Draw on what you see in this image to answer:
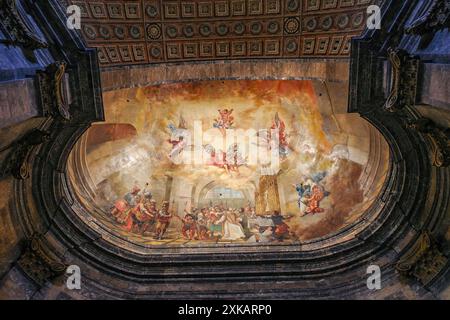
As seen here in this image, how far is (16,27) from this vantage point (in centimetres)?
664

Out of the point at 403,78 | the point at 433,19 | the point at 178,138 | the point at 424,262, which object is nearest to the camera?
the point at 433,19

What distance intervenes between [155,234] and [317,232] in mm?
4206

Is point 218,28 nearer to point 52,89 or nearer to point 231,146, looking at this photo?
point 231,146

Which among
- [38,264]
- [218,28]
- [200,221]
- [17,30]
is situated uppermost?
[218,28]

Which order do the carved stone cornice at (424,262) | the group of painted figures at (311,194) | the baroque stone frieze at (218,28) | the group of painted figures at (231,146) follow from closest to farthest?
the carved stone cornice at (424,262) < the baroque stone frieze at (218,28) < the group of painted figures at (311,194) < the group of painted figures at (231,146)

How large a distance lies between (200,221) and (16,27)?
6940 mm

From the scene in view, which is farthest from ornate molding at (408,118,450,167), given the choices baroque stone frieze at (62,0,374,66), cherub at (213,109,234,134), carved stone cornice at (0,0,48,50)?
carved stone cornice at (0,0,48,50)

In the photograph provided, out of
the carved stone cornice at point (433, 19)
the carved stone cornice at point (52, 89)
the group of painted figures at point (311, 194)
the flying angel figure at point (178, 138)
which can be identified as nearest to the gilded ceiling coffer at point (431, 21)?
the carved stone cornice at point (433, 19)

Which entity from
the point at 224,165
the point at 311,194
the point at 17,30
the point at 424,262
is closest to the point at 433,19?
the point at 424,262

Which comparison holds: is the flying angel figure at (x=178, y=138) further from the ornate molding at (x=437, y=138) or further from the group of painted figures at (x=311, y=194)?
the ornate molding at (x=437, y=138)

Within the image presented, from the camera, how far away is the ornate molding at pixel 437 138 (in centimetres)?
702

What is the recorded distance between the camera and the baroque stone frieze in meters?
9.51

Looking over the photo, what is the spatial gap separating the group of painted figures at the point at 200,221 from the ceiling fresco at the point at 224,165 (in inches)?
1.1
